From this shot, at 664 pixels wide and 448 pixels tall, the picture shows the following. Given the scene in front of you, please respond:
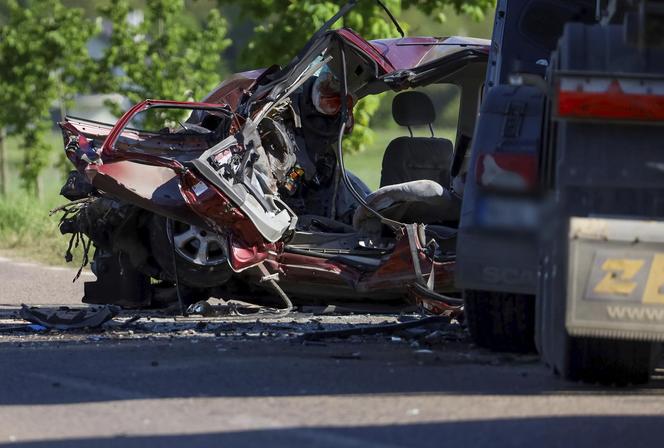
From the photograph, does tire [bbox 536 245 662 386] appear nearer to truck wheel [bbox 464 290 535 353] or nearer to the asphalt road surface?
the asphalt road surface

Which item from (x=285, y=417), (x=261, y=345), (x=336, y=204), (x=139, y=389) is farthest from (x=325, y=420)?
(x=336, y=204)

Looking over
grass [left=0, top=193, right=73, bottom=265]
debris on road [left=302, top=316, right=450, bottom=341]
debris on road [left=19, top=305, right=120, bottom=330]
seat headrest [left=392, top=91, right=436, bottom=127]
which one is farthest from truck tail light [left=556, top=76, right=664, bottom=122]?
grass [left=0, top=193, right=73, bottom=265]

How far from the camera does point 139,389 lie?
7453mm

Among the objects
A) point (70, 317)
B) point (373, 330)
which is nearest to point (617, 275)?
point (373, 330)

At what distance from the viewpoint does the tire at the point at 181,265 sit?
1113cm

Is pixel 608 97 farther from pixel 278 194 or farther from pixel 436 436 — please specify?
pixel 278 194

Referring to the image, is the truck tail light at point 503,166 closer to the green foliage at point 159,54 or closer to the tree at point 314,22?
the tree at point 314,22

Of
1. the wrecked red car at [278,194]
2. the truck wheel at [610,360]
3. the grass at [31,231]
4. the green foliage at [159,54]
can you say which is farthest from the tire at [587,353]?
the green foliage at [159,54]

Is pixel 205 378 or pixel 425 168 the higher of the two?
pixel 425 168

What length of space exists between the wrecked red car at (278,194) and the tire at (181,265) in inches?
0.4

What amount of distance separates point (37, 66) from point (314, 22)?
22.4 feet

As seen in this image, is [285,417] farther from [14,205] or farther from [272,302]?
[14,205]

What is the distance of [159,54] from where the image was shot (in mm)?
24312

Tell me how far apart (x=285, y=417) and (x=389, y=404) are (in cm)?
53
